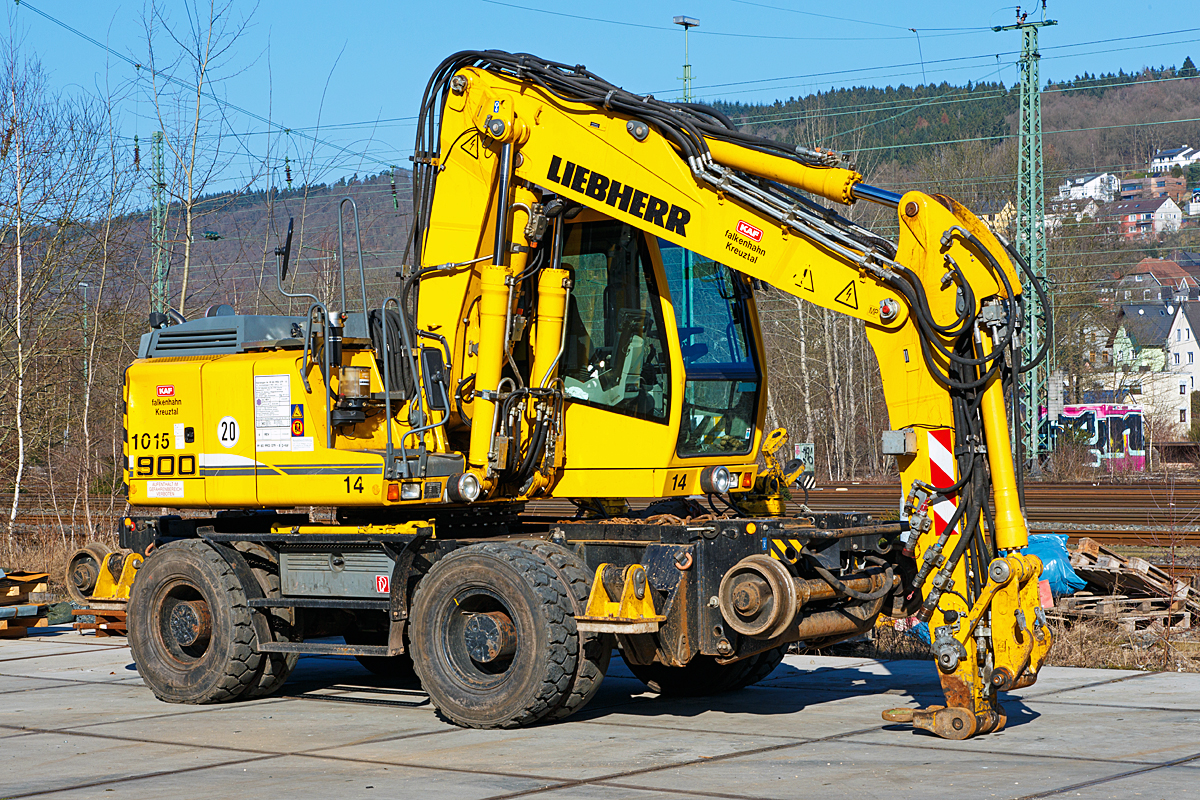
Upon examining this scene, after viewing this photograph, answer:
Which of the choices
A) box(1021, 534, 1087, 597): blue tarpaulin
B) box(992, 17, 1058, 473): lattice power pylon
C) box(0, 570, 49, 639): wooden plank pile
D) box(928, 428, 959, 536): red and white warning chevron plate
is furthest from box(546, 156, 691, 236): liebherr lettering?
box(992, 17, 1058, 473): lattice power pylon

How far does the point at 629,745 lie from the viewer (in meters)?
8.74

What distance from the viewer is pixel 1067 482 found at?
115ft

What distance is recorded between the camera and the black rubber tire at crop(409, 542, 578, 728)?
29.8 ft

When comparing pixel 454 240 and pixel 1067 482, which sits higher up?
pixel 454 240

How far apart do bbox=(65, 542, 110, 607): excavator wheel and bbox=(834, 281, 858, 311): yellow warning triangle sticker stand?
6996mm

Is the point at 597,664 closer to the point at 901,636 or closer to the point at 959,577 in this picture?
the point at 959,577

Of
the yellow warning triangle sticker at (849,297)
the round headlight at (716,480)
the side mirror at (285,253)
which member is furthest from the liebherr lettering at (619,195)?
the side mirror at (285,253)

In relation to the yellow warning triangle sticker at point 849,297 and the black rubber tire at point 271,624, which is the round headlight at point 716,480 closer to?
the yellow warning triangle sticker at point 849,297

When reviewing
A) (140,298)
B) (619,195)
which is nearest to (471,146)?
(619,195)

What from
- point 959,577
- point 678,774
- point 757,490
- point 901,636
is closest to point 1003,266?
point 959,577

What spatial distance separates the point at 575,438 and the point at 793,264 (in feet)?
6.69

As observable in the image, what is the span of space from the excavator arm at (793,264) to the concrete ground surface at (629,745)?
71cm

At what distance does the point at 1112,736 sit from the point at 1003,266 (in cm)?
288

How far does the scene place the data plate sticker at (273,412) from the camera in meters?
10.7
